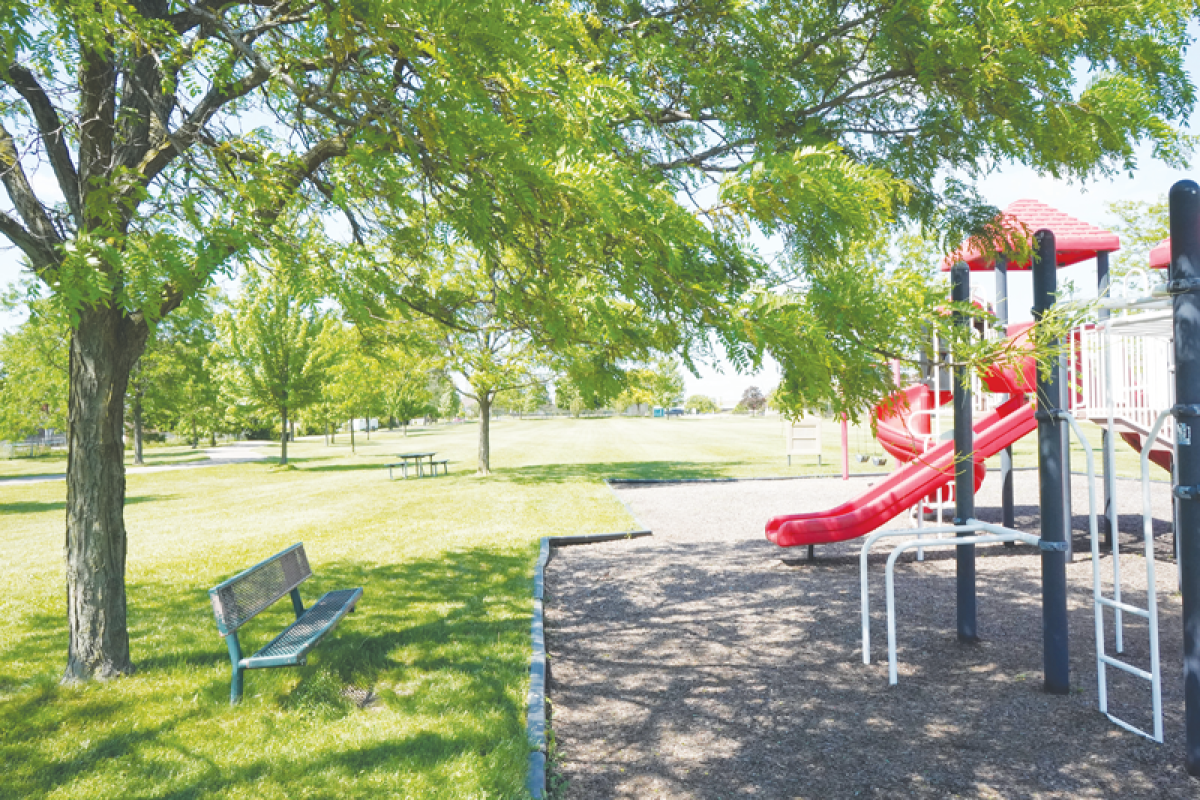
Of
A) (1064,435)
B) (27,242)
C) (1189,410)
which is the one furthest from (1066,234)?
(27,242)

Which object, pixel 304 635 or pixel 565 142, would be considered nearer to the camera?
pixel 565 142

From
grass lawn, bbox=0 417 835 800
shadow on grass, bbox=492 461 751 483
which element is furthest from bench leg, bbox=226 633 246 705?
shadow on grass, bbox=492 461 751 483

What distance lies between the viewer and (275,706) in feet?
15.8

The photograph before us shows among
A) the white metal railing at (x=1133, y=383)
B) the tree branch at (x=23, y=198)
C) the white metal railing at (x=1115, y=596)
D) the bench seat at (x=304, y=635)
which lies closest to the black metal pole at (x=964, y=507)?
the white metal railing at (x=1115, y=596)

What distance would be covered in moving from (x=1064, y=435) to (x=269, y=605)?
7604mm

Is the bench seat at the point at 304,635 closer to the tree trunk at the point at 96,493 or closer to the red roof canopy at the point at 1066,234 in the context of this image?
the tree trunk at the point at 96,493

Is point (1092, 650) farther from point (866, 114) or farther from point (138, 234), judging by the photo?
point (138, 234)

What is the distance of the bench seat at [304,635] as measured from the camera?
4.72m

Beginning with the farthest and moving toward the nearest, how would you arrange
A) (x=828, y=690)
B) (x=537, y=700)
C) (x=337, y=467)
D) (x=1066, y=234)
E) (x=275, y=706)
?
(x=337, y=467) < (x=1066, y=234) < (x=828, y=690) < (x=275, y=706) < (x=537, y=700)

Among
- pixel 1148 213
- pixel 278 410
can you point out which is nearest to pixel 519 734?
pixel 278 410

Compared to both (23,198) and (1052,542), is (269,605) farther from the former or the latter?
(1052,542)

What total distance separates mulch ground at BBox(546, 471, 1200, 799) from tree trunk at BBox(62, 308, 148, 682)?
3588mm

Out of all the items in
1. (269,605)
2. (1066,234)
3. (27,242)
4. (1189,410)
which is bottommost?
(269,605)

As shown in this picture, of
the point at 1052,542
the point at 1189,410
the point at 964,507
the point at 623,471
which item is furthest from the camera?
the point at 623,471
